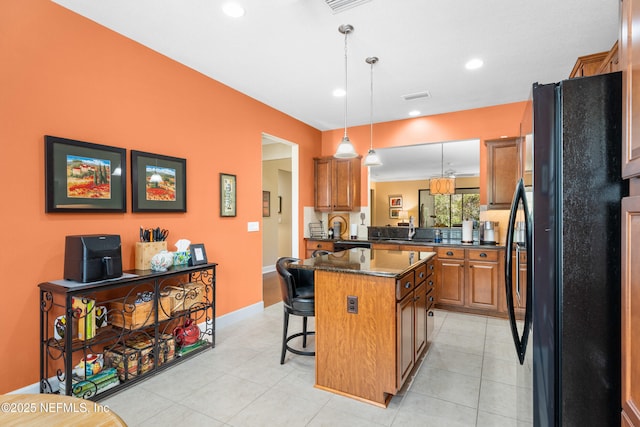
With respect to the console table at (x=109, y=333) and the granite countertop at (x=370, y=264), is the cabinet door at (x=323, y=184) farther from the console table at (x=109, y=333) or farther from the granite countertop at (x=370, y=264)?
the console table at (x=109, y=333)

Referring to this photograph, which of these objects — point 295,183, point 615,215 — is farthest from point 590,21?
point 295,183

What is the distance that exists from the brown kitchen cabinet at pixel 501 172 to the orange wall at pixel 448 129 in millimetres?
281

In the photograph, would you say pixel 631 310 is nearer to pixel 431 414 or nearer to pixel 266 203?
pixel 431 414

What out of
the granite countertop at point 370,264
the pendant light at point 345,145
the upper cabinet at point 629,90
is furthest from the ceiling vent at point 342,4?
the granite countertop at point 370,264

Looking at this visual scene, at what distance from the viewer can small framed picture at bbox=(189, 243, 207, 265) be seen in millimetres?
3014

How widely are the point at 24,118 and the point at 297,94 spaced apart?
2793mm

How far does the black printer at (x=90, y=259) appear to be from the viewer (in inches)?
83.7

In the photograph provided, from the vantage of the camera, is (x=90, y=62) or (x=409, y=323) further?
(x=90, y=62)

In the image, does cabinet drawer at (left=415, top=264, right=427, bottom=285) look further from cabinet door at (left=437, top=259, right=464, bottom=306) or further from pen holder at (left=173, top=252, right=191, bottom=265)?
pen holder at (left=173, top=252, right=191, bottom=265)

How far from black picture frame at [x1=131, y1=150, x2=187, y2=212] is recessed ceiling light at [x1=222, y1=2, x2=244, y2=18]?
4.68 ft

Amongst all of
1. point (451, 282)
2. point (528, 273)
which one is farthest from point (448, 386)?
point (451, 282)

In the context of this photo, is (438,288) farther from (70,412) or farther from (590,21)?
(70,412)

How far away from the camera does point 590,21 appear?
100 inches

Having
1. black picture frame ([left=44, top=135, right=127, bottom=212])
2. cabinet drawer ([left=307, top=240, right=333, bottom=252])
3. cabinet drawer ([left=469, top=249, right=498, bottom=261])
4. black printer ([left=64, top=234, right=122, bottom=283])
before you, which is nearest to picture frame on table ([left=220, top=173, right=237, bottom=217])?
black picture frame ([left=44, top=135, right=127, bottom=212])
